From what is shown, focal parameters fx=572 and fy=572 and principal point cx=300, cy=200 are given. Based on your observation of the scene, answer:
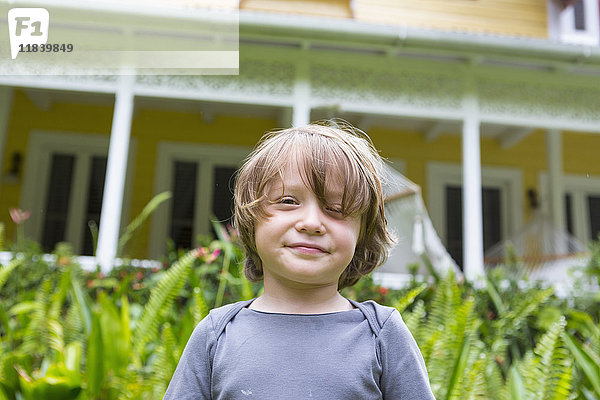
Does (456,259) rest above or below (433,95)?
below

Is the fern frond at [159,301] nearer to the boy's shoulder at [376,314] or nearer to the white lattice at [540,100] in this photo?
the boy's shoulder at [376,314]

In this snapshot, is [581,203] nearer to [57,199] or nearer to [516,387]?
[57,199]

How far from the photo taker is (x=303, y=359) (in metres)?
1.06

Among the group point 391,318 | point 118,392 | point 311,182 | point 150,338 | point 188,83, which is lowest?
point 118,392

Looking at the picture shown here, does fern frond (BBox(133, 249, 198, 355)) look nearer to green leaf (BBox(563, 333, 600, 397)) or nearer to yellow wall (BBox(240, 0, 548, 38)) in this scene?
green leaf (BBox(563, 333, 600, 397))

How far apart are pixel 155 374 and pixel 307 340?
4.12 feet

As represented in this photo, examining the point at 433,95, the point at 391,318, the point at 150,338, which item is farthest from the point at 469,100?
the point at 391,318

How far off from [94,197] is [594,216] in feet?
27.5

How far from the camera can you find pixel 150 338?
8.26 feet

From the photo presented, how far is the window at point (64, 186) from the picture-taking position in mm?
8562

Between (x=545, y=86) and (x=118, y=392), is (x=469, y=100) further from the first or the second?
(x=118, y=392)

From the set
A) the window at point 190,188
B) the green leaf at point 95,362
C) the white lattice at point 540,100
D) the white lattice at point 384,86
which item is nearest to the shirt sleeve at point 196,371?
the green leaf at point 95,362

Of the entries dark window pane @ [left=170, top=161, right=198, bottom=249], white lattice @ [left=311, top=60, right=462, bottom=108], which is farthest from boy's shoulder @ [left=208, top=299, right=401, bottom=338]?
dark window pane @ [left=170, top=161, right=198, bottom=249]

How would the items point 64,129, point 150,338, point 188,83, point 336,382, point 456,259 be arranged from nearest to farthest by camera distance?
1. point 336,382
2. point 150,338
3. point 188,83
4. point 64,129
5. point 456,259
